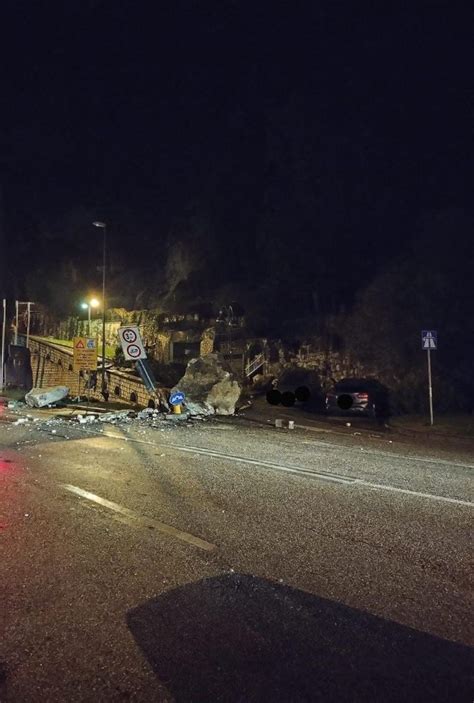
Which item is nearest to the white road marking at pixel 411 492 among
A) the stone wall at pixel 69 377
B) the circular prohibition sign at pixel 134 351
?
the circular prohibition sign at pixel 134 351

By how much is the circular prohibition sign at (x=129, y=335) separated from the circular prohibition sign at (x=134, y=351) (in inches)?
8.0

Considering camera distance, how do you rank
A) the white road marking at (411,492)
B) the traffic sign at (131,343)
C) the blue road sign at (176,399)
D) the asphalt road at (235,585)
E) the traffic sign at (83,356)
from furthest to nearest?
the traffic sign at (83,356)
the traffic sign at (131,343)
the blue road sign at (176,399)
the white road marking at (411,492)
the asphalt road at (235,585)

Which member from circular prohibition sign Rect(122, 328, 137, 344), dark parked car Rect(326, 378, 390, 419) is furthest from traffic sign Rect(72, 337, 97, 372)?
dark parked car Rect(326, 378, 390, 419)

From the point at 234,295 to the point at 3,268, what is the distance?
4255 cm

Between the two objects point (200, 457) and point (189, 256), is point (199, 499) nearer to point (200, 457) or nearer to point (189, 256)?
point (200, 457)

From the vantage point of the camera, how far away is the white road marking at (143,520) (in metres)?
5.02

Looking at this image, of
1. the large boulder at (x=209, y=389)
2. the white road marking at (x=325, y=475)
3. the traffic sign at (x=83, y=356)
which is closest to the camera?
the white road marking at (x=325, y=475)

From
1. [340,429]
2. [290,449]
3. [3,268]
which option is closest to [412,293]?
[340,429]

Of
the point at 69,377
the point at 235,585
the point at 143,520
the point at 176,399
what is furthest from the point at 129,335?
the point at 69,377

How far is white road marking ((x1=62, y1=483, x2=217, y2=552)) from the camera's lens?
502 centimetres

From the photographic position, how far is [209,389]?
2042 centimetres

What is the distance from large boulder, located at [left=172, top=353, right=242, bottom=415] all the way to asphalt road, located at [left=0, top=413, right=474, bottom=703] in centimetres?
1116

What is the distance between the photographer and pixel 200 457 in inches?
392

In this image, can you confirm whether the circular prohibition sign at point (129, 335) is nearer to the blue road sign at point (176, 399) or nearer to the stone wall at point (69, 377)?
the blue road sign at point (176, 399)
